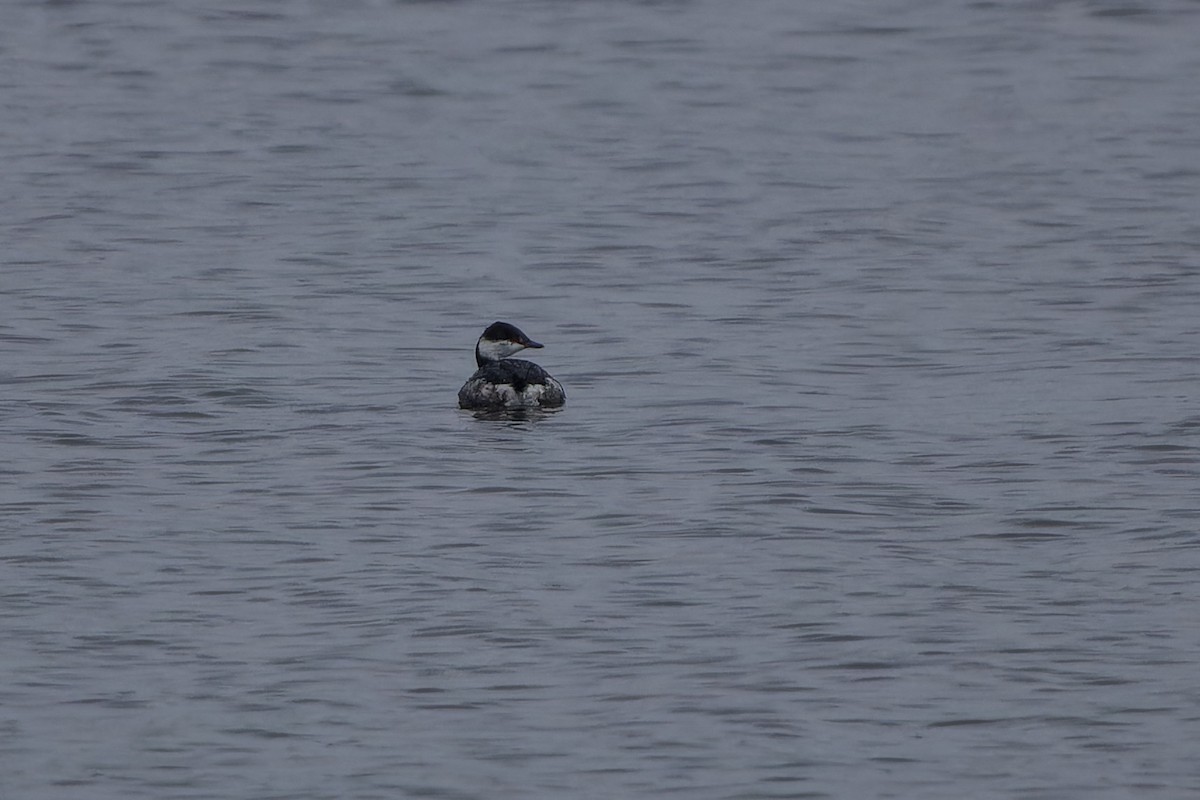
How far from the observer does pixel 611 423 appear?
13.2 meters

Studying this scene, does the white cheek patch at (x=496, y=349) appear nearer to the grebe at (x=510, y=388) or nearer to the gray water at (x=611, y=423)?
the grebe at (x=510, y=388)

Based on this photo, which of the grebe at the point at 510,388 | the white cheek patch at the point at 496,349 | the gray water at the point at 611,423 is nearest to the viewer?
the gray water at the point at 611,423

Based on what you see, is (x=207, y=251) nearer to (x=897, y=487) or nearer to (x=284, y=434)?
(x=284, y=434)

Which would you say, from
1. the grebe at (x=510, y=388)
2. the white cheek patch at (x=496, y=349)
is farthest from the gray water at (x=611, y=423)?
the white cheek patch at (x=496, y=349)

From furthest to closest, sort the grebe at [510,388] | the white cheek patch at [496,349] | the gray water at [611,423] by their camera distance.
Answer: the white cheek patch at [496,349] → the grebe at [510,388] → the gray water at [611,423]

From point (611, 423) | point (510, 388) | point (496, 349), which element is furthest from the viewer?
point (496, 349)

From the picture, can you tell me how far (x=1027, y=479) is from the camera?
461 inches

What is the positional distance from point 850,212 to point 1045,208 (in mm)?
1612

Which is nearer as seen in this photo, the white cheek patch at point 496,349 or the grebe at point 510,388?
the grebe at point 510,388

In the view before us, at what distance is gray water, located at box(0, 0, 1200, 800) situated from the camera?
834 centimetres

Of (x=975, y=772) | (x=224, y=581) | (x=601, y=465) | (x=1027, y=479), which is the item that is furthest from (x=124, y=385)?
(x=975, y=772)

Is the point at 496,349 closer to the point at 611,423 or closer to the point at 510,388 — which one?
the point at 510,388

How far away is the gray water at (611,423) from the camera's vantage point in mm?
8344

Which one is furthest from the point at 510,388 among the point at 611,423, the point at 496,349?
the point at 496,349
